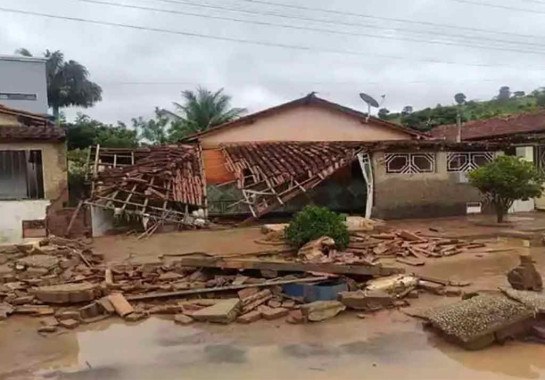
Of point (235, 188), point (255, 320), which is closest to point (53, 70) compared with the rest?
point (235, 188)

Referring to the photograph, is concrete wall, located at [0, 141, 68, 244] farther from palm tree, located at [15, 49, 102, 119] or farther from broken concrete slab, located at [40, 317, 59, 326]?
palm tree, located at [15, 49, 102, 119]

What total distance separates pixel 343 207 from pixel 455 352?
15.5 m

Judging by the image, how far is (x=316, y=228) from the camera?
1316 cm

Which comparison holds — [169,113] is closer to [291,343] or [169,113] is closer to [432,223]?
[432,223]

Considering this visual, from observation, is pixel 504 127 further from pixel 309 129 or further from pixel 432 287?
pixel 432 287

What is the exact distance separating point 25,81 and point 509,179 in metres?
28.0

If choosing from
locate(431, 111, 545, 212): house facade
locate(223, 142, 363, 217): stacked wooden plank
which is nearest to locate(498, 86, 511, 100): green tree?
locate(431, 111, 545, 212): house facade

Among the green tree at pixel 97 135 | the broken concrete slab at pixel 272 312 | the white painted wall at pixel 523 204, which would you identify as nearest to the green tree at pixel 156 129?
the green tree at pixel 97 135

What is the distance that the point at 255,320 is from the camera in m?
8.45

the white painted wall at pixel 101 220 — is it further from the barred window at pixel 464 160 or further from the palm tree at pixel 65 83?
the palm tree at pixel 65 83

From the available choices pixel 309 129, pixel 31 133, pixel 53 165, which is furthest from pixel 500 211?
pixel 31 133

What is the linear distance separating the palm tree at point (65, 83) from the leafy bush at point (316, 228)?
3543 cm

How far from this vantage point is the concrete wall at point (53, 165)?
17.7 metres

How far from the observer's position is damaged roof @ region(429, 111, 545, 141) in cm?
2661
